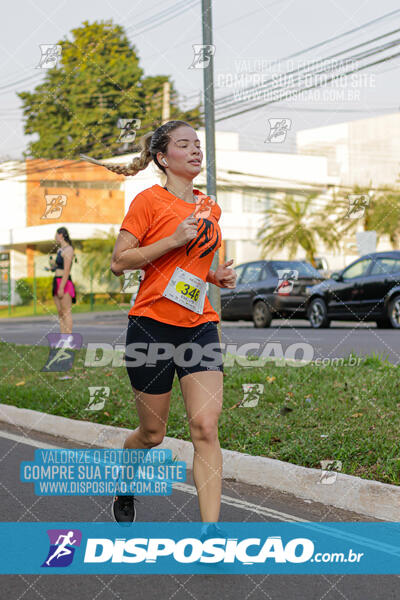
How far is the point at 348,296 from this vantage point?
59.2ft

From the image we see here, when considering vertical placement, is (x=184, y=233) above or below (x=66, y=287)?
above

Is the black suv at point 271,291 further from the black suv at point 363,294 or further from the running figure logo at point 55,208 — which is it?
the running figure logo at point 55,208

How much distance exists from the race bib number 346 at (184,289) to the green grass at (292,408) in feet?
6.07

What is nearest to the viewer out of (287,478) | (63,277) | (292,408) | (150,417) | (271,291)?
(150,417)

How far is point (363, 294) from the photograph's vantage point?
17625 millimetres

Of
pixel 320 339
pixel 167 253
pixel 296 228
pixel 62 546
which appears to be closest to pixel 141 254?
pixel 167 253

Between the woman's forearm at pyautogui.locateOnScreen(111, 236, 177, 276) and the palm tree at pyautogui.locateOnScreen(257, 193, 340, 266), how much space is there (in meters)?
38.9

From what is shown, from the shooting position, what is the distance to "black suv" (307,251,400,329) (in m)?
16.8

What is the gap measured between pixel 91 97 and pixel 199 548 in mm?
36036

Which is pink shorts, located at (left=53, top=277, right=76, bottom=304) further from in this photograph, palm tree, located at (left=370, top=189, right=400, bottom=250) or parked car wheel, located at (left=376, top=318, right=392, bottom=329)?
palm tree, located at (left=370, top=189, right=400, bottom=250)

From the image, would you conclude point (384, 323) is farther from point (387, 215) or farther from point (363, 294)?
Answer: point (387, 215)

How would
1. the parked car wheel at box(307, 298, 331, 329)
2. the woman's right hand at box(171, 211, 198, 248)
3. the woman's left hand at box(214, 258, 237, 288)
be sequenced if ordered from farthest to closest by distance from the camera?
the parked car wheel at box(307, 298, 331, 329)
the woman's left hand at box(214, 258, 237, 288)
the woman's right hand at box(171, 211, 198, 248)

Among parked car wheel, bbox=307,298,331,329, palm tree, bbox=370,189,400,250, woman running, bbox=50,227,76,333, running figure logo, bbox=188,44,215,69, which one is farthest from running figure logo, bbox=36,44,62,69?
palm tree, bbox=370,189,400,250

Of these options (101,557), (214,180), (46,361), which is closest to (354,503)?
(101,557)
